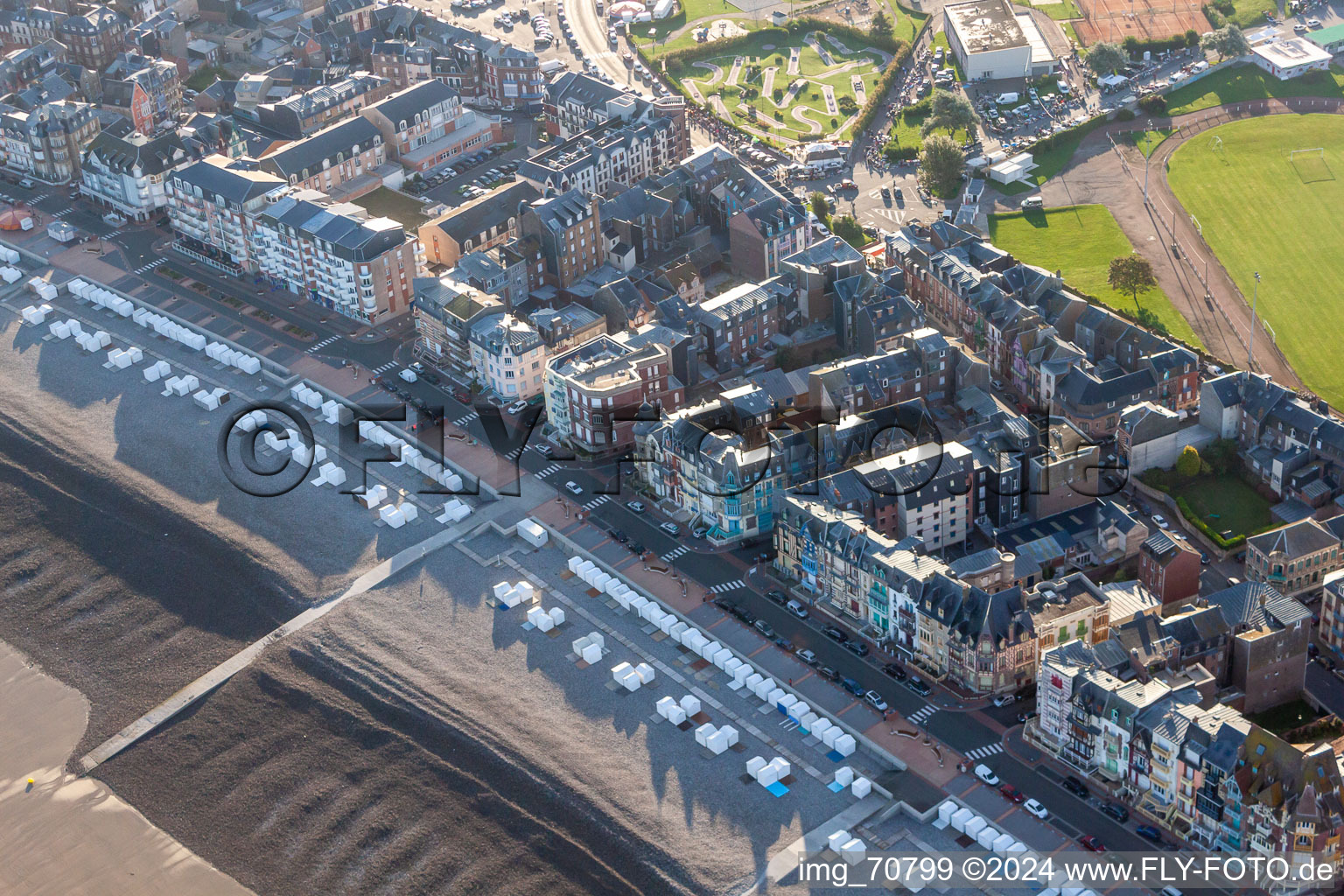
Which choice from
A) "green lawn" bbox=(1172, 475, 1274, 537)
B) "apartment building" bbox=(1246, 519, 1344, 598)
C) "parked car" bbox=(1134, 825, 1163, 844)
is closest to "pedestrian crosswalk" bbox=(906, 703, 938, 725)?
"parked car" bbox=(1134, 825, 1163, 844)

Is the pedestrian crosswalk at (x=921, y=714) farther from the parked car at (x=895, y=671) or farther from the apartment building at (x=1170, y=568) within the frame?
the apartment building at (x=1170, y=568)

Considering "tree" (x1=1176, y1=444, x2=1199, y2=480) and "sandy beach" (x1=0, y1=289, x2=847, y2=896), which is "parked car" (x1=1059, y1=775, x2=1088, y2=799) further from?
"tree" (x1=1176, y1=444, x2=1199, y2=480)

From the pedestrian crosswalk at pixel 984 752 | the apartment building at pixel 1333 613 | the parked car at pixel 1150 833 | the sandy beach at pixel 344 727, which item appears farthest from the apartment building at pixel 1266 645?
the sandy beach at pixel 344 727

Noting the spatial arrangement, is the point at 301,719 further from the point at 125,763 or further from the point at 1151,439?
the point at 1151,439

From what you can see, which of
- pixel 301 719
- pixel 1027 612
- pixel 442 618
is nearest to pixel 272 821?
pixel 301 719

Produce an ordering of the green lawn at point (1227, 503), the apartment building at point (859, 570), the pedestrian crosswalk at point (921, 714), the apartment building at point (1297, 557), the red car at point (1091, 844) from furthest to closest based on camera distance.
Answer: the green lawn at point (1227, 503) < the apartment building at point (1297, 557) < the apartment building at point (859, 570) < the pedestrian crosswalk at point (921, 714) < the red car at point (1091, 844)

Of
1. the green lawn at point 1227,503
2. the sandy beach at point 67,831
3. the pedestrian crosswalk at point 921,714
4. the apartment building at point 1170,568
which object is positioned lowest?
the sandy beach at point 67,831
